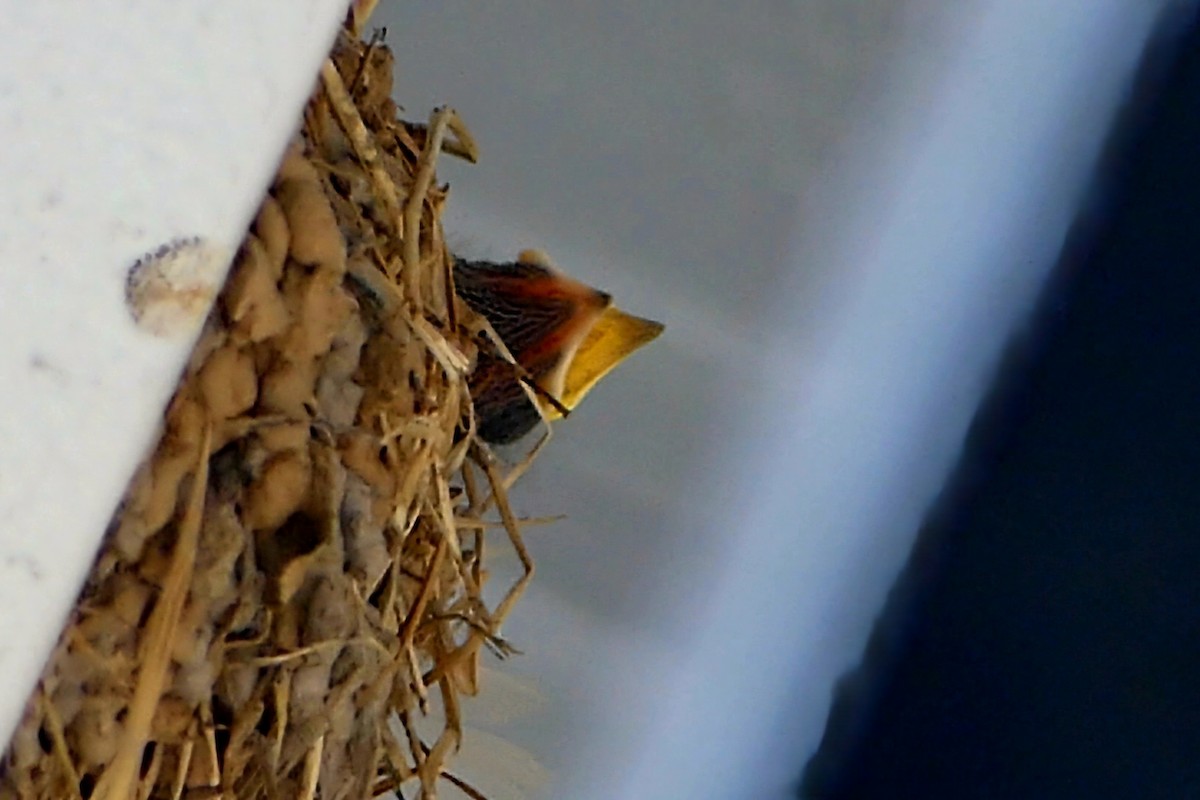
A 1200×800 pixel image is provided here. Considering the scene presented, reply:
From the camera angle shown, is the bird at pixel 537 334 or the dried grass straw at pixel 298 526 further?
the bird at pixel 537 334

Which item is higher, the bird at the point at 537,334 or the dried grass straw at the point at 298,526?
the bird at the point at 537,334

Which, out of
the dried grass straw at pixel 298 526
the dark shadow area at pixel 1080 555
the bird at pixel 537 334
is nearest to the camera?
the dried grass straw at pixel 298 526

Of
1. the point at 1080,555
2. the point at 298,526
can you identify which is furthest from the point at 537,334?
the point at 1080,555

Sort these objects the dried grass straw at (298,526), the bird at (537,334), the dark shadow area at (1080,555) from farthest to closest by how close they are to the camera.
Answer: the dark shadow area at (1080,555) → the bird at (537,334) → the dried grass straw at (298,526)

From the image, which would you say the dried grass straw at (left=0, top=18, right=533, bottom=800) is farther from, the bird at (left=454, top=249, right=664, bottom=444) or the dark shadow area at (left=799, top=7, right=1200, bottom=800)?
the dark shadow area at (left=799, top=7, right=1200, bottom=800)

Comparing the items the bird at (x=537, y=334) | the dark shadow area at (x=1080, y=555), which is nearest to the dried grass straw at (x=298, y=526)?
the bird at (x=537, y=334)

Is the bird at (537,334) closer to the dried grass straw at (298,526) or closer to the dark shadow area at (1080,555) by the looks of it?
the dried grass straw at (298,526)

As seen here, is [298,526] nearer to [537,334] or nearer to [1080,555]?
[537,334]
